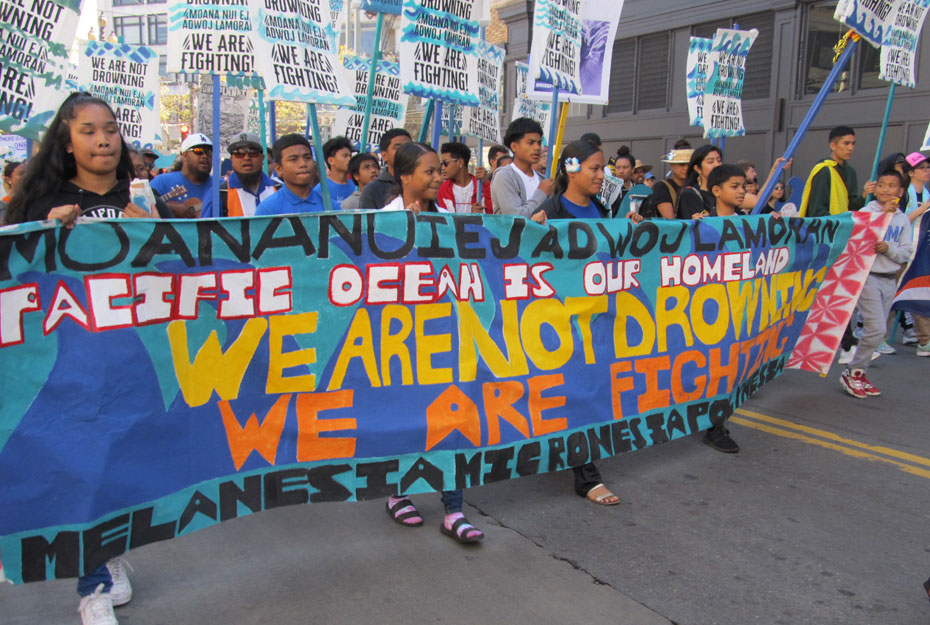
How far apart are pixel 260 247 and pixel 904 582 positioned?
307 cm

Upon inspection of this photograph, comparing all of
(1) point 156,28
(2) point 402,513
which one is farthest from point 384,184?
(1) point 156,28

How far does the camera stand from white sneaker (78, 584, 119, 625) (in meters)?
2.93

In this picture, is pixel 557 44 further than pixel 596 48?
No

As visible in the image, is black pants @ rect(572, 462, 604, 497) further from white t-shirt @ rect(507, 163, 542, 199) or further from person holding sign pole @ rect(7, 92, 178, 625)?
person holding sign pole @ rect(7, 92, 178, 625)

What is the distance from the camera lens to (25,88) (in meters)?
5.82

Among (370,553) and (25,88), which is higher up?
(25,88)

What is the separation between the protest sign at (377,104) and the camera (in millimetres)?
9297

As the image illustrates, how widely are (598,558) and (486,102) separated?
22.6ft

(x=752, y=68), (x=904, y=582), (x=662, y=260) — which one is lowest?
(x=904, y=582)

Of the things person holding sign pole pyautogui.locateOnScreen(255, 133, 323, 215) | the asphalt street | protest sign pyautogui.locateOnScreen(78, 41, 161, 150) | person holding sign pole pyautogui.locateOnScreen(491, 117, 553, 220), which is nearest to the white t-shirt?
person holding sign pole pyautogui.locateOnScreen(491, 117, 553, 220)

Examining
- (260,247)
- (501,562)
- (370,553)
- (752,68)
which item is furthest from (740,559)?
(752,68)

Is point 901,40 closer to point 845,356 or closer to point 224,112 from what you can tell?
point 845,356

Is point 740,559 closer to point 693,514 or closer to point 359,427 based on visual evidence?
point 693,514

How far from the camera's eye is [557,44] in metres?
6.78
